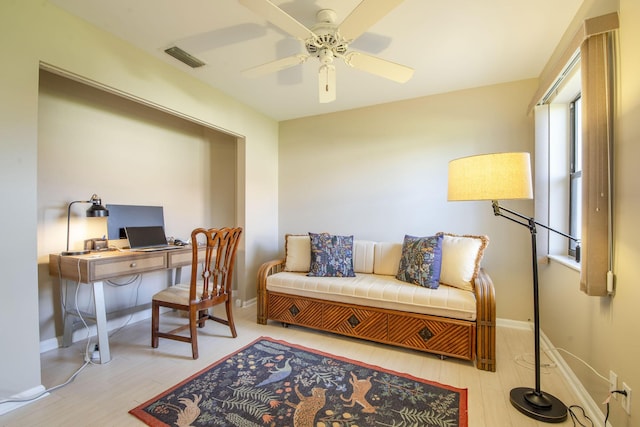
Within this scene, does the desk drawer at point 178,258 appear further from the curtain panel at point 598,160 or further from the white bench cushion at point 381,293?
the curtain panel at point 598,160

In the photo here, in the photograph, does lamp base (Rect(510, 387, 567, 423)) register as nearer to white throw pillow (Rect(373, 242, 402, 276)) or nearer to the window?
the window

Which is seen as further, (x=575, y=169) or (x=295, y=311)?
(x=295, y=311)

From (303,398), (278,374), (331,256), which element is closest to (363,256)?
(331,256)

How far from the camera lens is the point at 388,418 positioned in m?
1.63

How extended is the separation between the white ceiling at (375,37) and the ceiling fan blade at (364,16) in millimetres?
325

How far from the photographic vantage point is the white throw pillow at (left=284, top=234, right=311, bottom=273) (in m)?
3.20

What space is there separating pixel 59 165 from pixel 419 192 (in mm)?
3460

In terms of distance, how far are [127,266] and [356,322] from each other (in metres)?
1.97

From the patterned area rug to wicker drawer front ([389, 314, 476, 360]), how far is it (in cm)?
37

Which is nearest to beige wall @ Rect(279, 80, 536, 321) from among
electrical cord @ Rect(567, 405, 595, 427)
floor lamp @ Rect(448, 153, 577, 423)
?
electrical cord @ Rect(567, 405, 595, 427)

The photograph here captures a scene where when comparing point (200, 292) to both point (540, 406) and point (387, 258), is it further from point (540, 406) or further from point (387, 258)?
point (540, 406)

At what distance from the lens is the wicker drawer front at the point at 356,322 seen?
2.51 metres

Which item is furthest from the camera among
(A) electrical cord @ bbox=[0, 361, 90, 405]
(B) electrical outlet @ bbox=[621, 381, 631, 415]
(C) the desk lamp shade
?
(C) the desk lamp shade

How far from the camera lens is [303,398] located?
5.94ft
